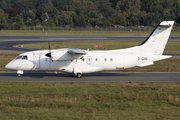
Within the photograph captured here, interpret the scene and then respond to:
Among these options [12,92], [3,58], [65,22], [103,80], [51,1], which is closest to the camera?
[12,92]

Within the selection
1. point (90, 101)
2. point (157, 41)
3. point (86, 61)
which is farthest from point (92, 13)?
point (90, 101)

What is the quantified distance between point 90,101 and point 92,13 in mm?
123039

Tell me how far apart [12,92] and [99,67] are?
8729 mm

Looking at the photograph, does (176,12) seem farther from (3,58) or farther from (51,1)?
(3,58)

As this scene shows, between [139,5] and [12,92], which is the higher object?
[139,5]

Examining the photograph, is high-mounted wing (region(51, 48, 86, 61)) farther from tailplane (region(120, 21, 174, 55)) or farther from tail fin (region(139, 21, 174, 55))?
tail fin (region(139, 21, 174, 55))

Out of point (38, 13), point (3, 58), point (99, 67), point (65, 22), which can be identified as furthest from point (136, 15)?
point (99, 67)

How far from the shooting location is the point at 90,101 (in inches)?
592

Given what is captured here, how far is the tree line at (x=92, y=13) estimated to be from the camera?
394 ft

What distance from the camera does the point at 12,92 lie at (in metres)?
17.4

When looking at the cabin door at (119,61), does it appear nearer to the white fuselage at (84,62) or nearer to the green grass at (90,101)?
the white fuselage at (84,62)

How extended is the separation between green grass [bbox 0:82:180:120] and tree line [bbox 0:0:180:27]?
89.5m

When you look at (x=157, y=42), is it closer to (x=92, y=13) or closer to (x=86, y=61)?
(x=86, y=61)

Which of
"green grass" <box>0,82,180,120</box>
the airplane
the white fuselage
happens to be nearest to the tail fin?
the airplane
